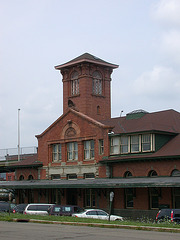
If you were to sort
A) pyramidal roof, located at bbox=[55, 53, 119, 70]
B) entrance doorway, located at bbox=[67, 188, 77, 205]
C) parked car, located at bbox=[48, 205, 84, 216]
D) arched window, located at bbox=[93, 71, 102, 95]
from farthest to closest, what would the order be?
arched window, located at bbox=[93, 71, 102, 95] < pyramidal roof, located at bbox=[55, 53, 119, 70] < entrance doorway, located at bbox=[67, 188, 77, 205] < parked car, located at bbox=[48, 205, 84, 216]

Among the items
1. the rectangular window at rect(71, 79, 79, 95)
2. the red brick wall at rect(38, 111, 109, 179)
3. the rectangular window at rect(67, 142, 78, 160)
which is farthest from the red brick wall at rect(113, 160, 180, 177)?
the rectangular window at rect(71, 79, 79, 95)

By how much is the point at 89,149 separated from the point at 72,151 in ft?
8.58

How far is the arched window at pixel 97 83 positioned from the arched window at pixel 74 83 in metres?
1.94

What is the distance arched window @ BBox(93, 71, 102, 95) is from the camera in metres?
53.6

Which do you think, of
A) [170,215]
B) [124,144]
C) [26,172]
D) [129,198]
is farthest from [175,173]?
[26,172]

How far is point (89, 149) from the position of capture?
47969 millimetres

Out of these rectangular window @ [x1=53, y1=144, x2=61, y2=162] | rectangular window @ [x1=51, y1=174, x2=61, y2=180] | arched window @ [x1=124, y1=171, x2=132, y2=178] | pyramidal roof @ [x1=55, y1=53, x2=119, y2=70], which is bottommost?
rectangular window @ [x1=51, y1=174, x2=61, y2=180]

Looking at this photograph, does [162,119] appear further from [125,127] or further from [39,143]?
[39,143]

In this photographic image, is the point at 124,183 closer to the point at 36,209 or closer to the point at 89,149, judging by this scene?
the point at 36,209

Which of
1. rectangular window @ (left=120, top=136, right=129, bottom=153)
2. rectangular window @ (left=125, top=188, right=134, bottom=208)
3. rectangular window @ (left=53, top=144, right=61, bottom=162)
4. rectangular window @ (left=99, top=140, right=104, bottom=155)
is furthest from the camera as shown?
rectangular window @ (left=53, top=144, right=61, bottom=162)

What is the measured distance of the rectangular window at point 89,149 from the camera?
47.8 metres

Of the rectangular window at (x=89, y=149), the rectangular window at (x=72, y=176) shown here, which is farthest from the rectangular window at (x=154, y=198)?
the rectangular window at (x=72, y=176)

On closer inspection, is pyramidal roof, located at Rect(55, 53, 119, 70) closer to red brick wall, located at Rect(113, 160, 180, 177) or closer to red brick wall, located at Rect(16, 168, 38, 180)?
red brick wall, located at Rect(16, 168, 38, 180)

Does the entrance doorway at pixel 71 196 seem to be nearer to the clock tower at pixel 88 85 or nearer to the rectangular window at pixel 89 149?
the rectangular window at pixel 89 149
